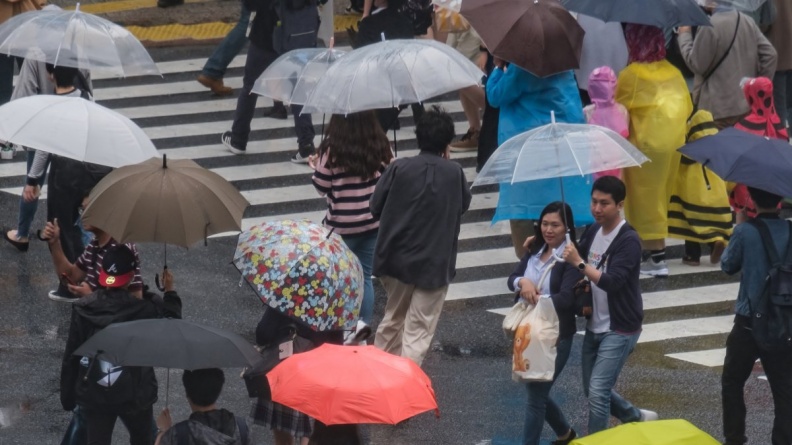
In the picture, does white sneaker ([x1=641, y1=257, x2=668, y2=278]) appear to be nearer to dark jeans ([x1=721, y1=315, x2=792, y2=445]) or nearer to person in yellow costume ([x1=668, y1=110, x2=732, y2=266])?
person in yellow costume ([x1=668, y1=110, x2=732, y2=266])

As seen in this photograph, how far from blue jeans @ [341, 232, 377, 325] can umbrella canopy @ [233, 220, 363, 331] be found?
2036mm

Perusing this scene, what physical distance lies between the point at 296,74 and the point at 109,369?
392 cm

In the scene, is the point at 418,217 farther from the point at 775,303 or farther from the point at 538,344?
the point at 775,303

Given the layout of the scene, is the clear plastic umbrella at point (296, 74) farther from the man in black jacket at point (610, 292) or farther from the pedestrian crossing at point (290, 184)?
the man in black jacket at point (610, 292)

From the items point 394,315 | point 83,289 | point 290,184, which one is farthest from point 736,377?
point 290,184

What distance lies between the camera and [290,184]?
13.6 metres

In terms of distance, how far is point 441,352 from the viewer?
33.2 ft

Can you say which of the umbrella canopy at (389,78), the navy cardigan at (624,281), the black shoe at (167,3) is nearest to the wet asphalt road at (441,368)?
the navy cardigan at (624,281)

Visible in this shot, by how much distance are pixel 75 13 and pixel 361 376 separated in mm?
4922

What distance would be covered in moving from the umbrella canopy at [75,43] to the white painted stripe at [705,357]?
3943mm

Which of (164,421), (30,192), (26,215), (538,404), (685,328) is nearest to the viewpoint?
(164,421)

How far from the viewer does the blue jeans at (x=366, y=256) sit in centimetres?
→ 958

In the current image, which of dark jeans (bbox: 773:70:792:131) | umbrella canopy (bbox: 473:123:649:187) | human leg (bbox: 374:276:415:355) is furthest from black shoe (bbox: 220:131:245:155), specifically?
umbrella canopy (bbox: 473:123:649:187)

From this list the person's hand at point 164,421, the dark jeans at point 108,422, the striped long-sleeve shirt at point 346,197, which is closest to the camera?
the person's hand at point 164,421
